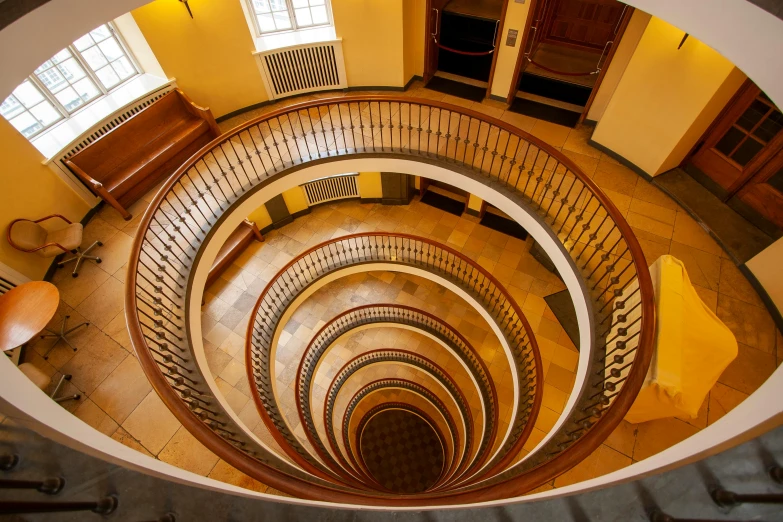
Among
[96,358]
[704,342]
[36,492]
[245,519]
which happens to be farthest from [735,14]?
[96,358]

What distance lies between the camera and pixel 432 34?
7699 mm

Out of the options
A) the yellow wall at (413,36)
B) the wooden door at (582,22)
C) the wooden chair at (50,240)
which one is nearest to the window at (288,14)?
the yellow wall at (413,36)

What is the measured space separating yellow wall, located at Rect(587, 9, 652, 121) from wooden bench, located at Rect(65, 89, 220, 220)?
22.6 ft

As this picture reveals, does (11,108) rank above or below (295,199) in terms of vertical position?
below

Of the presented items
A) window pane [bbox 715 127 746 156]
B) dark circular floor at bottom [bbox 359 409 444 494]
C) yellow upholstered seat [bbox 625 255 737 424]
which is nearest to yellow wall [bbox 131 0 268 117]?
yellow upholstered seat [bbox 625 255 737 424]

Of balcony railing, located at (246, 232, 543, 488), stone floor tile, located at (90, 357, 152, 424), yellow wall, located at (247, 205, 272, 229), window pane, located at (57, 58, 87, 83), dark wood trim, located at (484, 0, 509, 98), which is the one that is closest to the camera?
stone floor tile, located at (90, 357, 152, 424)

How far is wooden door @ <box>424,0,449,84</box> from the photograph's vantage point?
7379mm

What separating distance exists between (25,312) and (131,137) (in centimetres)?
338

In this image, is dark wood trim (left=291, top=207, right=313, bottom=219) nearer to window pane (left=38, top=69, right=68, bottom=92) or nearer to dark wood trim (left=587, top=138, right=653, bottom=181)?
window pane (left=38, top=69, right=68, bottom=92)

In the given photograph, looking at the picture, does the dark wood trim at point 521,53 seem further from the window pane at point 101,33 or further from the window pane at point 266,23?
the window pane at point 101,33

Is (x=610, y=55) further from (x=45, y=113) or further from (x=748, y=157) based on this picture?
(x=45, y=113)

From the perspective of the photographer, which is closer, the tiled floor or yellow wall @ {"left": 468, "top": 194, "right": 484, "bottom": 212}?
the tiled floor

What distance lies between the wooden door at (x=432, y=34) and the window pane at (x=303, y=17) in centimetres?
228

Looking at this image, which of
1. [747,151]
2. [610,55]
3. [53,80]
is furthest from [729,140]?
[53,80]
